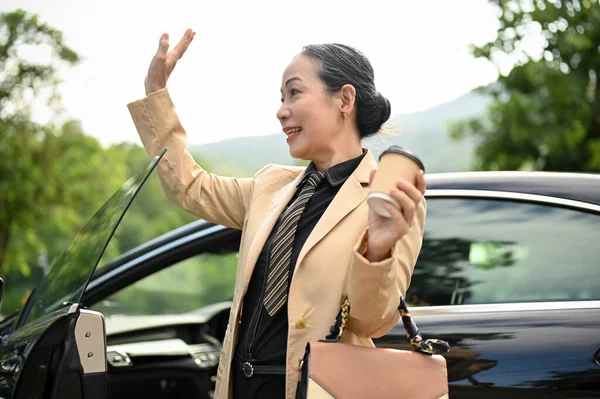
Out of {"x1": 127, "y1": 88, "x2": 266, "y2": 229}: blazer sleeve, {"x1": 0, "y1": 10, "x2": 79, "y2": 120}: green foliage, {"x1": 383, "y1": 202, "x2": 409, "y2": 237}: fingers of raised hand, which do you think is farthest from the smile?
{"x1": 0, "y1": 10, "x2": 79, "y2": 120}: green foliage

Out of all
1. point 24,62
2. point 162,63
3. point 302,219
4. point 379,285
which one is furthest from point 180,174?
point 24,62

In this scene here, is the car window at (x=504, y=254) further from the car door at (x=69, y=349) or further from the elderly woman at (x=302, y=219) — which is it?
the car door at (x=69, y=349)

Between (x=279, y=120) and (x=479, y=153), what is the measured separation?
733 inches

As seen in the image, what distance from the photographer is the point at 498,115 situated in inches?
773

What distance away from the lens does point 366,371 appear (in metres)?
2.01

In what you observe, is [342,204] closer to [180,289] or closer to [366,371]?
[366,371]

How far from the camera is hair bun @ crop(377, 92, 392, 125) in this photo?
2529 mm

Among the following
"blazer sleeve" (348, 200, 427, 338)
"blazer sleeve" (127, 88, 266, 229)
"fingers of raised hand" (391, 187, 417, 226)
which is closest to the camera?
"fingers of raised hand" (391, 187, 417, 226)

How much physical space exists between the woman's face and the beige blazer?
0.42 feet

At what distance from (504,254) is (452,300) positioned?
0.90 ft

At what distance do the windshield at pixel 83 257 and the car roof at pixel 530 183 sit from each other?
4.16 ft

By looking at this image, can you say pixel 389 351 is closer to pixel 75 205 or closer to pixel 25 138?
pixel 25 138

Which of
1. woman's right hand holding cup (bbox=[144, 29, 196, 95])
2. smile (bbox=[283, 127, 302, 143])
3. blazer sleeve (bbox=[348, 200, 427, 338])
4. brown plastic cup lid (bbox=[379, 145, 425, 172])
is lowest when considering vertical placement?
blazer sleeve (bbox=[348, 200, 427, 338])

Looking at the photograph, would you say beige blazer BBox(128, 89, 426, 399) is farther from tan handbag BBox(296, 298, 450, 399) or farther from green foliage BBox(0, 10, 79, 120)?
green foliage BBox(0, 10, 79, 120)
